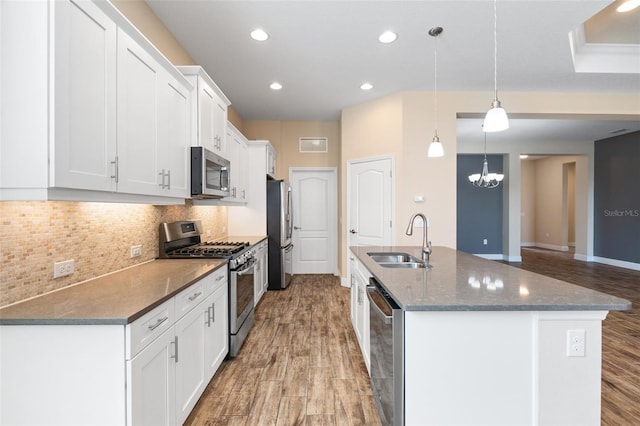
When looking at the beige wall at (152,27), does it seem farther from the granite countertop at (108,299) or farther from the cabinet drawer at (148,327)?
the cabinet drawer at (148,327)

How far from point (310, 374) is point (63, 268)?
5.97 ft

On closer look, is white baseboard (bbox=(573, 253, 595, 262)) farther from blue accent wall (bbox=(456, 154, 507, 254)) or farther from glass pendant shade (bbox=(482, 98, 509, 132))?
glass pendant shade (bbox=(482, 98, 509, 132))

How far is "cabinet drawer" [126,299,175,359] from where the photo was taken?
121 cm

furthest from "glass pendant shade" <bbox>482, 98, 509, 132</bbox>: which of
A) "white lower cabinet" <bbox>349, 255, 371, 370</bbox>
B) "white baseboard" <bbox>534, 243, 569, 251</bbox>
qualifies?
"white baseboard" <bbox>534, 243, 569, 251</bbox>

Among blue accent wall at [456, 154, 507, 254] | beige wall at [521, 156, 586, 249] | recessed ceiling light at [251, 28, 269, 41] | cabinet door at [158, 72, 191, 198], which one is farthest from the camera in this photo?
beige wall at [521, 156, 586, 249]

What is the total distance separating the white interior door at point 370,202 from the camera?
177 inches

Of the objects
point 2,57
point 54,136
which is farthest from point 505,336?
point 2,57

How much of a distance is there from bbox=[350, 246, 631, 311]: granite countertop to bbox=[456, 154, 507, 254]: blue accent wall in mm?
6317

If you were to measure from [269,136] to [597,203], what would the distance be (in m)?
7.98

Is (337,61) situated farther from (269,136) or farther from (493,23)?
(269,136)

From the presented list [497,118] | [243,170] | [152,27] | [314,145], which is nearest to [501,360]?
[497,118]

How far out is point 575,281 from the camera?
5.27 m

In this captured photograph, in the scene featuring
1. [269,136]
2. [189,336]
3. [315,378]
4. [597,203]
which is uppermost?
[269,136]

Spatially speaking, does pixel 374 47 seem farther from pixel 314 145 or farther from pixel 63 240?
pixel 63 240
